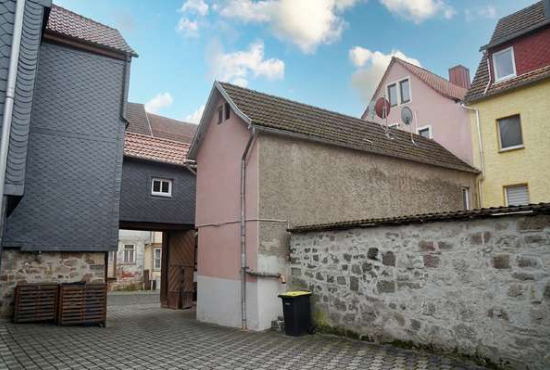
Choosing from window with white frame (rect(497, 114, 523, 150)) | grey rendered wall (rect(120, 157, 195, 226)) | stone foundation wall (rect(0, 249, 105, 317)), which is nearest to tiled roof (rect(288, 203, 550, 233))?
stone foundation wall (rect(0, 249, 105, 317))

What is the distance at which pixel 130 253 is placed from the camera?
96.3 feet

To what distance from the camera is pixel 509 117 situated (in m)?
14.4

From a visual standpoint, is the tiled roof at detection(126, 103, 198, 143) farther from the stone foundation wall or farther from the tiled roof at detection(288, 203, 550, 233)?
the tiled roof at detection(288, 203, 550, 233)

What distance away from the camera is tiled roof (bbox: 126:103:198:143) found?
24828 millimetres

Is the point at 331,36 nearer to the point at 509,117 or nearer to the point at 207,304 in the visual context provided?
the point at 509,117

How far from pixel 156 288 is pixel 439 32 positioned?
960 inches

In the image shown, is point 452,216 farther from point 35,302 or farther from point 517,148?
point 517,148

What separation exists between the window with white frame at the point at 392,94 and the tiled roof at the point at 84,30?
1262 cm

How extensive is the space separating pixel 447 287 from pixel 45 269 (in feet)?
31.9

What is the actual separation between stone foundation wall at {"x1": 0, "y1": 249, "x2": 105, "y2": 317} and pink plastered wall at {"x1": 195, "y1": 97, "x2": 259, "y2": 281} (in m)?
2.95

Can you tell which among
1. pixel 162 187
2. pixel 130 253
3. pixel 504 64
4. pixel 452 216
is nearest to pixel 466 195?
pixel 504 64

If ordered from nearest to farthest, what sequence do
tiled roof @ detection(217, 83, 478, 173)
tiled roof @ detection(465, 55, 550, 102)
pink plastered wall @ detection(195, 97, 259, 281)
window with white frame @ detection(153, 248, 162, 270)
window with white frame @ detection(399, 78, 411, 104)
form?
pink plastered wall @ detection(195, 97, 259, 281), tiled roof @ detection(217, 83, 478, 173), tiled roof @ detection(465, 55, 550, 102), window with white frame @ detection(399, 78, 411, 104), window with white frame @ detection(153, 248, 162, 270)

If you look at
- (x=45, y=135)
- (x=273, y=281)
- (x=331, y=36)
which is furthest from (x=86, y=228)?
(x=331, y=36)

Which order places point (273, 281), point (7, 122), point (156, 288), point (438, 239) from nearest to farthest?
point (7, 122) → point (438, 239) → point (273, 281) → point (156, 288)
